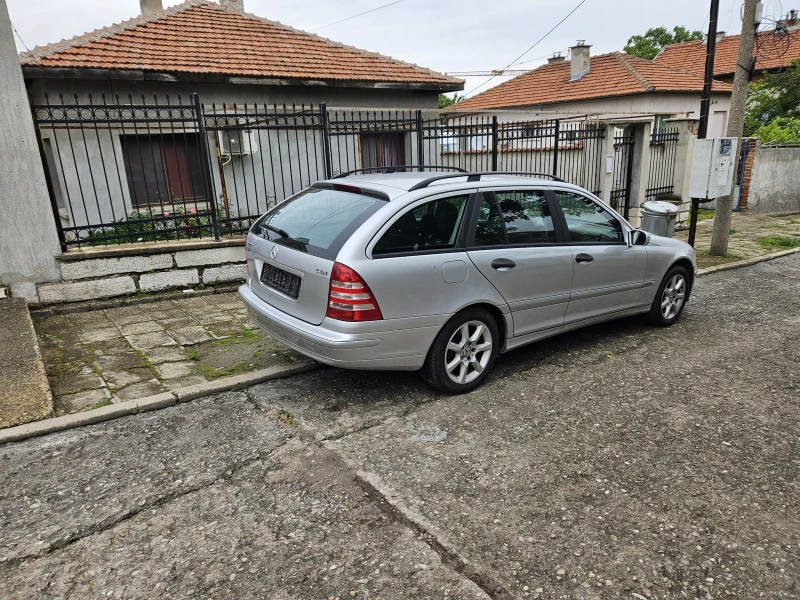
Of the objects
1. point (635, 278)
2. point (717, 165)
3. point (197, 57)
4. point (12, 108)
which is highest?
point (197, 57)

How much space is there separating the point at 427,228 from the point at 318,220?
2.76 feet

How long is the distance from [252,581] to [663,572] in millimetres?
1875

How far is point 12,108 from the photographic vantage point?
19.0 ft

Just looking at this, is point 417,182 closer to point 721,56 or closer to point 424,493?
point 424,493

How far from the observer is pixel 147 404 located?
4105 millimetres

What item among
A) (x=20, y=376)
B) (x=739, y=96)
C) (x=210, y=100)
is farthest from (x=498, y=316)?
(x=210, y=100)

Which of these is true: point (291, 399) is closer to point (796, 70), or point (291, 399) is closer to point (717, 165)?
point (717, 165)

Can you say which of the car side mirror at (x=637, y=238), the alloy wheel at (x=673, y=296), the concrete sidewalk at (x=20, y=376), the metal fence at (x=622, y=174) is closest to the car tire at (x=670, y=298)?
the alloy wheel at (x=673, y=296)

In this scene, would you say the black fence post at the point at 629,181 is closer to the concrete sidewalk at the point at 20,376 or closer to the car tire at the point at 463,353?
the car tire at the point at 463,353

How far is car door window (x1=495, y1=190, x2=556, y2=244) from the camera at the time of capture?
4539mm

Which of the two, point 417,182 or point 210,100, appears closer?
point 417,182

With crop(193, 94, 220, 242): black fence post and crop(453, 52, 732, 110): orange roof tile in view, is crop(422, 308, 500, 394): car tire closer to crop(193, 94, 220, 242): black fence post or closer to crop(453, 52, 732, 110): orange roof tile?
crop(193, 94, 220, 242): black fence post

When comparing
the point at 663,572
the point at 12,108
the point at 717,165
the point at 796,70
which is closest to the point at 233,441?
the point at 663,572

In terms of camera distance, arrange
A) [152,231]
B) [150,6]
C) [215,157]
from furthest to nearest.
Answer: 1. [150,6]
2. [215,157]
3. [152,231]
